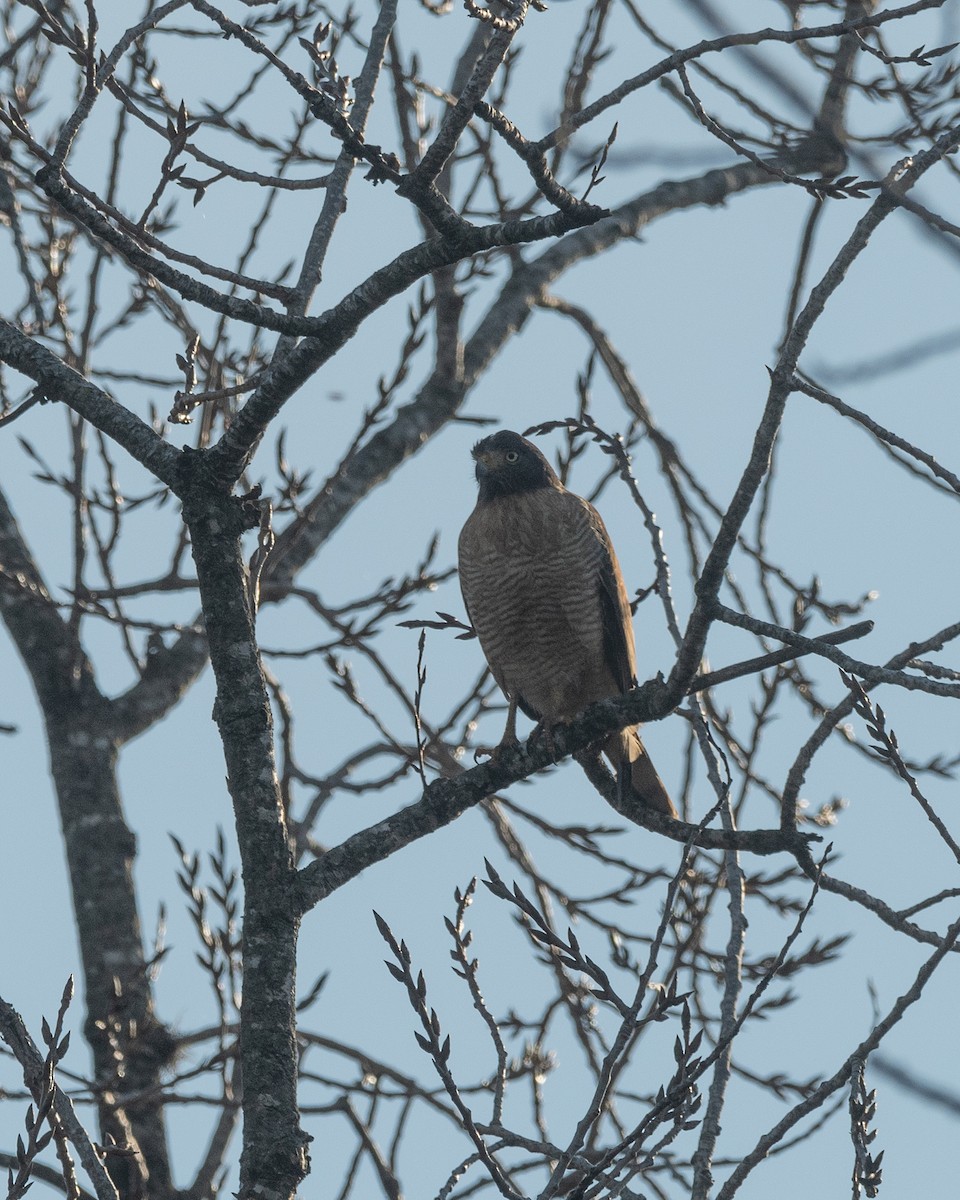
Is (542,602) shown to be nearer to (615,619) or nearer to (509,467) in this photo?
(615,619)

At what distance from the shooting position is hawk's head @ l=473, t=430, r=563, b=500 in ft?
19.2

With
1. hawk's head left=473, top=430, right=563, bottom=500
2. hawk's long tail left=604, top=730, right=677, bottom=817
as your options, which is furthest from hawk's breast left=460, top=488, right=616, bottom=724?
hawk's long tail left=604, top=730, right=677, bottom=817

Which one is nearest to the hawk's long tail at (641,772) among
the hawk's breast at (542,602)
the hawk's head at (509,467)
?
the hawk's breast at (542,602)

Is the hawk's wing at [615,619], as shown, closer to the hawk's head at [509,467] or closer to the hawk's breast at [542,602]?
the hawk's breast at [542,602]

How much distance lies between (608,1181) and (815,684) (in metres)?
3.23

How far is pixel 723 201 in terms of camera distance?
25.8ft

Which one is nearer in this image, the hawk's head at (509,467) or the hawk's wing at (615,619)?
the hawk's wing at (615,619)

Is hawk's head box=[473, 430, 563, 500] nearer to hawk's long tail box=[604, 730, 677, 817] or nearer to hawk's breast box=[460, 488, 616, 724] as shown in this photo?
hawk's breast box=[460, 488, 616, 724]

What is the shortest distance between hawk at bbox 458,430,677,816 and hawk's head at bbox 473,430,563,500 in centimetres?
14

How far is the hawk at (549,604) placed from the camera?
543cm

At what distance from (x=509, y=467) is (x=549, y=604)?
2.51ft

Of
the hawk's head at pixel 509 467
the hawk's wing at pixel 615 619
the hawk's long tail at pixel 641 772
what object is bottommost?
the hawk's long tail at pixel 641 772

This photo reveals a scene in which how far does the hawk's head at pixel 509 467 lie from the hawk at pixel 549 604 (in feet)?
0.46

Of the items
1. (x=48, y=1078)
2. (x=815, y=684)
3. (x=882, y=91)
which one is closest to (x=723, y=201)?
(x=815, y=684)
